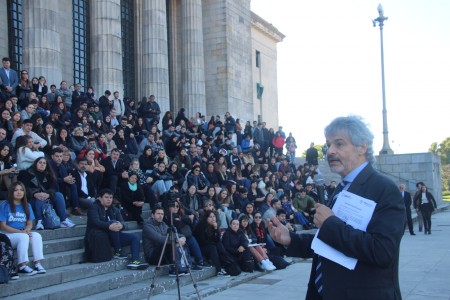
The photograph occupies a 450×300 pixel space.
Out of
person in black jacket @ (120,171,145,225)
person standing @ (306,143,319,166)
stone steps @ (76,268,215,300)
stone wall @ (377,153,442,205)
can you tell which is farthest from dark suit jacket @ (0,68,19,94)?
stone wall @ (377,153,442,205)

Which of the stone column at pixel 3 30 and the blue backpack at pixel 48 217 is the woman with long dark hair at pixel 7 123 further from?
the stone column at pixel 3 30

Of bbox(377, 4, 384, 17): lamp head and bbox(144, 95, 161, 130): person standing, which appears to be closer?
bbox(144, 95, 161, 130): person standing

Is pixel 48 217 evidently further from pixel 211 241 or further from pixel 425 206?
pixel 425 206

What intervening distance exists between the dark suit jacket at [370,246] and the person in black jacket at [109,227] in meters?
7.60

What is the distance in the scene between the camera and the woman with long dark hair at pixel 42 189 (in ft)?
32.3

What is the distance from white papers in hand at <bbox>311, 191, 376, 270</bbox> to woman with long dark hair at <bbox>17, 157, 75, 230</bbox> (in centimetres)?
784

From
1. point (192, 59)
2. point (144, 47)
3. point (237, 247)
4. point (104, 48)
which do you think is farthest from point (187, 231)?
point (192, 59)

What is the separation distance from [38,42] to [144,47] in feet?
22.4

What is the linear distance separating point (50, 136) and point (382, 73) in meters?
22.1

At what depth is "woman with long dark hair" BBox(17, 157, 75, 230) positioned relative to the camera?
32.3 feet

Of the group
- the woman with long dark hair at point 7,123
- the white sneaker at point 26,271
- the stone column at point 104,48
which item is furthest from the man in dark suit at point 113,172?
the stone column at point 104,48

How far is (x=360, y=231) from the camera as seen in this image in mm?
2738

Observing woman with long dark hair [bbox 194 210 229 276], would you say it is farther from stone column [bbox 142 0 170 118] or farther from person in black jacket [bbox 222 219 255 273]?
stone column [bbox 142 0 170 118]

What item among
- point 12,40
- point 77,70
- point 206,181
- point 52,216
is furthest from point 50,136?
point 77,70
